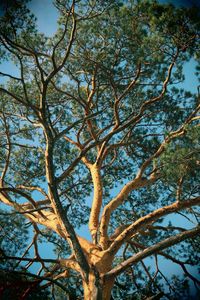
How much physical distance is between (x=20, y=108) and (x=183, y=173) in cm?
356

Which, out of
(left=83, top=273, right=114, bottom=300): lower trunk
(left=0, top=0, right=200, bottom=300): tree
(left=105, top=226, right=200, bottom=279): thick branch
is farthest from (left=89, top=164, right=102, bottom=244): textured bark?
(left=105, top=226, right=200, bottom=279): thick branch

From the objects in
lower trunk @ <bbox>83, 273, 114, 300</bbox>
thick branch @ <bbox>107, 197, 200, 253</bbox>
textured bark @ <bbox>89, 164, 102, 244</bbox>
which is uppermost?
textured bark @ <bbox>89, 164, 102, 244</bbox>

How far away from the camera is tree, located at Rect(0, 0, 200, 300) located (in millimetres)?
4234

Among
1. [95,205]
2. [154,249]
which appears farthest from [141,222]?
[95,205]

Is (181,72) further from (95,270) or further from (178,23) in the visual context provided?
(95,270)

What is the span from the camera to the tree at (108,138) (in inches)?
167

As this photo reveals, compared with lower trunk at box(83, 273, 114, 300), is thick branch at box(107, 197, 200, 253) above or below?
above

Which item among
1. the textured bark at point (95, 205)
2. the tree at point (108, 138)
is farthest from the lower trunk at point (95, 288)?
the textured bark at point (95, 205)

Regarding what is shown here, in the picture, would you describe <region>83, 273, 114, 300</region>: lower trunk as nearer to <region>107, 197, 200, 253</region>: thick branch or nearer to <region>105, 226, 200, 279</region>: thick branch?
<region>105, 226, 200, 279</region>: thick branch

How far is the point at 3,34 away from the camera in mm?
4422

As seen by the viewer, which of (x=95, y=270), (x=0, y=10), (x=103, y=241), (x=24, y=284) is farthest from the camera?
(x=103, y=241)

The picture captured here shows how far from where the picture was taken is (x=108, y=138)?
5.08 metres

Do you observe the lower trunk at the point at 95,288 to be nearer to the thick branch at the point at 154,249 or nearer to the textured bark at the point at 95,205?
the thick branch at the point at 154,249

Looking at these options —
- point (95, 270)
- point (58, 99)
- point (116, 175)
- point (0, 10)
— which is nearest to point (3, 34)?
point (0, 10)
